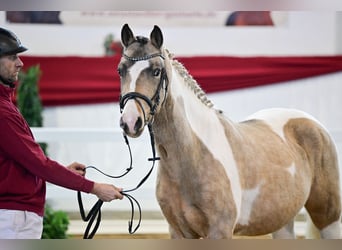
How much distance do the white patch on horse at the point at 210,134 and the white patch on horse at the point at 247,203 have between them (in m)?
0.07

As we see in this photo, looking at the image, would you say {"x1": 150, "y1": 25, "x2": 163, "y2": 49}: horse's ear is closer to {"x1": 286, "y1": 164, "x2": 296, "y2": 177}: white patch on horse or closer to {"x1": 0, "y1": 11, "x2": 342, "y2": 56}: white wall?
{"x1": 286, "y1": 164, "x2": 296, "y2": 177}: white patch on horse

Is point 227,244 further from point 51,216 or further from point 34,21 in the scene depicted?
point 34,21

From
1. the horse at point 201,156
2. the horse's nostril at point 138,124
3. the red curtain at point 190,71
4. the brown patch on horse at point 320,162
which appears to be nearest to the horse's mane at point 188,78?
the horse at point 201,156

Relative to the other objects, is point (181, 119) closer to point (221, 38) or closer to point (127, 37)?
point (127, 37)

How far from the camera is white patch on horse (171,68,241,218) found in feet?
7.18

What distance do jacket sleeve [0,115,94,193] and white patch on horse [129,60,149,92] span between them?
335 millimetres

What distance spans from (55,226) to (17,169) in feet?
6.58

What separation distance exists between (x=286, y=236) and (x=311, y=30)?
224cm

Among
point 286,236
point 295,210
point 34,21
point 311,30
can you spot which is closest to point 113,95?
point 34,21

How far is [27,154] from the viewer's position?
181 cm

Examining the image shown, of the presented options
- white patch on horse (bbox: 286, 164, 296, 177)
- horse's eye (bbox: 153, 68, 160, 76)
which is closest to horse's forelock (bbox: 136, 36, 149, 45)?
horse's eye (bbox: 153, 68, 160, 76)

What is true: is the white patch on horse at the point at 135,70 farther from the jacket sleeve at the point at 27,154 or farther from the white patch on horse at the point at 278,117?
the white patch on horse at the point at 278,117

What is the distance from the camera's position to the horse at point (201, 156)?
1980 mm

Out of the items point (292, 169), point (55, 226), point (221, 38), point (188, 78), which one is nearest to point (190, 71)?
point (221, 38)
